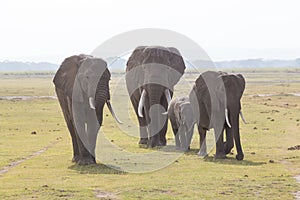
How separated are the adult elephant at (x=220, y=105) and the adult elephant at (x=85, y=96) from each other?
12.3ft

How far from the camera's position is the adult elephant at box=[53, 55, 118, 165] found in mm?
17734

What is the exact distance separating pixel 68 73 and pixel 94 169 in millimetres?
3166

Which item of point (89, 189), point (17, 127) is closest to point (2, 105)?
point (17, 127)

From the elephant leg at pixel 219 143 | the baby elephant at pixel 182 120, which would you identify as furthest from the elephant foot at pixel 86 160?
the baby elephant at pixel 182 120

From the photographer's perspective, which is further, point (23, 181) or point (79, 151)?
point (79, 151)

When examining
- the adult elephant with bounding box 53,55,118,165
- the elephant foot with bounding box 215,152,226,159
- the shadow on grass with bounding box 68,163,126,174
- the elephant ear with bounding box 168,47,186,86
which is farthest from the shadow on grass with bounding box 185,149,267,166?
the elephant ear with bounding box 168,47,186,86

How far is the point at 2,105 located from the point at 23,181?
114 feet

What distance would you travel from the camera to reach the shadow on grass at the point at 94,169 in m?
17.7

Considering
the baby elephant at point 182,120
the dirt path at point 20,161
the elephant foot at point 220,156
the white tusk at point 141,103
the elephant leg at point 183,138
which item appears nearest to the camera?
the dirt path at point 20,161

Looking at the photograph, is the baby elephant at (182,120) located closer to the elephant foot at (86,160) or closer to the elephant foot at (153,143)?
the elephant foot at (153,143)

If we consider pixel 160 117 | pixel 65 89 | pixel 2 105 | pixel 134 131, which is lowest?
pixel 2 105

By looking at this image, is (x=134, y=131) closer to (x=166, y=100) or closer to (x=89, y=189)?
(x=166, y=100)

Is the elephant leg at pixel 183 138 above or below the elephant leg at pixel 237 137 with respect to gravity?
below

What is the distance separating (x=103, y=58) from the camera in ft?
60.8
